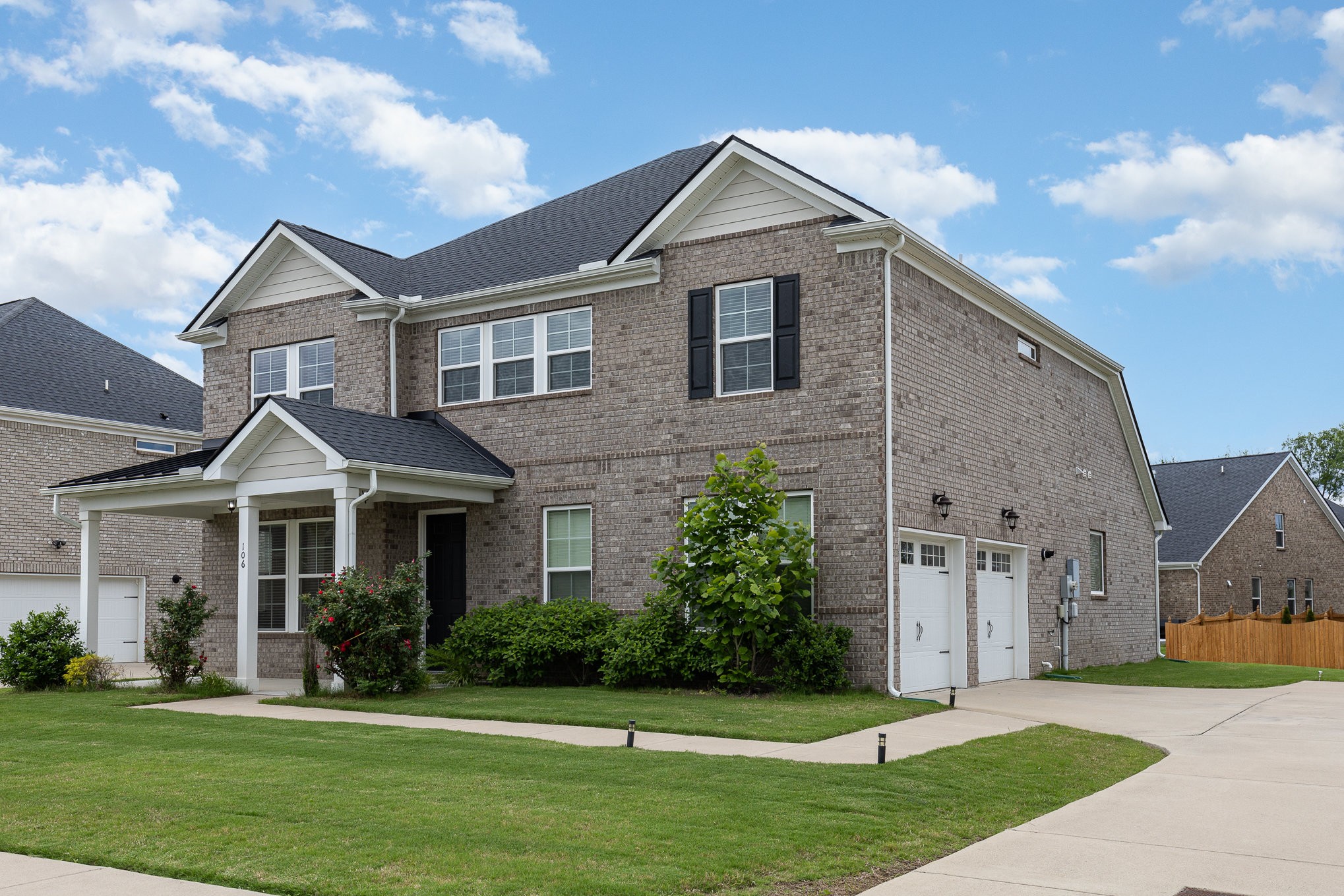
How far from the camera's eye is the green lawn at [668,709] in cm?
1241

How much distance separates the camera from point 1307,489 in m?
42.8

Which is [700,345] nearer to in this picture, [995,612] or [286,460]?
[286,460]

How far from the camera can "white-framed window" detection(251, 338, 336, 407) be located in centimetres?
2128

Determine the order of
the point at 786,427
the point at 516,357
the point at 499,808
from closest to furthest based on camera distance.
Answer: the point at 499,808 < the point at 786,427 < the point at 516,357

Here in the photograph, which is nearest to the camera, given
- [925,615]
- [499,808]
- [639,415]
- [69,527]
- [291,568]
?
[499,808]

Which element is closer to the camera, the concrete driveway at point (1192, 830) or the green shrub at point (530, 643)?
the concrete driveway at point (1192, 830)

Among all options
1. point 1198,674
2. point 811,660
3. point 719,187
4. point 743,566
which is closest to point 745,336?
point 719,187

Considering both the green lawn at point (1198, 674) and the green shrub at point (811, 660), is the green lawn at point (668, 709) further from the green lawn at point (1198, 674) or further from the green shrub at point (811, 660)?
the green lawn at point (1198, 674)

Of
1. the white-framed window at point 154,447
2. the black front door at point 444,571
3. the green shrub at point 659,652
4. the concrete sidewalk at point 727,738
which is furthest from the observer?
the white-framed window at point 154,447

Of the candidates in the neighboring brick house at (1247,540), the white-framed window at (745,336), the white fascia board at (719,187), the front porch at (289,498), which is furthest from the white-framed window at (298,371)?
the neighboring brick house at (1247,540)

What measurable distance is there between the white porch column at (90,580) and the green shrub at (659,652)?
8.82 m

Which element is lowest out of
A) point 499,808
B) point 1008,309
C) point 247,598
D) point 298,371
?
point 499,808

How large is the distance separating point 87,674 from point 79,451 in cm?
1136

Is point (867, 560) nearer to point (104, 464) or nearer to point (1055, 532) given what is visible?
point (1055, 532)
